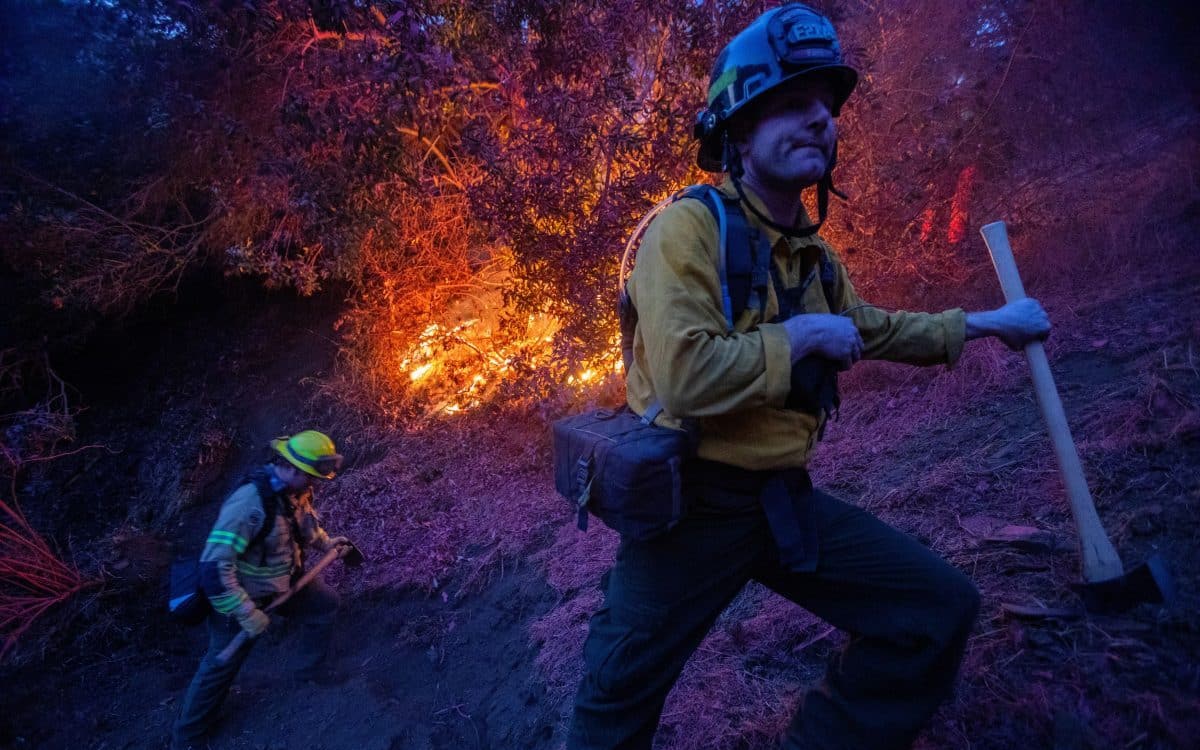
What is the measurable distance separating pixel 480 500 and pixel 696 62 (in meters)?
4.79

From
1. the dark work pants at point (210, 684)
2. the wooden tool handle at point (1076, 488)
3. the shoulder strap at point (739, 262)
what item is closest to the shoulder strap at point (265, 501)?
the dark work pants at point (210, 684)

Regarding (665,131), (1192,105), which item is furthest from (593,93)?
(1192,105)

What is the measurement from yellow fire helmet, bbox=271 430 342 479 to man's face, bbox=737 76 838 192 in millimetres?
3769

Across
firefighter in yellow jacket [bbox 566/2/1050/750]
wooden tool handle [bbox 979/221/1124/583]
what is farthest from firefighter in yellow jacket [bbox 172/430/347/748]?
wooden tool handle [bbox 979/221/1124/583]

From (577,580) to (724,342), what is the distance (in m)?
3.72

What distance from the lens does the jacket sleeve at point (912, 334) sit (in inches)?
76.7

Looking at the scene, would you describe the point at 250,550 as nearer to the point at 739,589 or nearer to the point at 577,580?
the point at 577,580

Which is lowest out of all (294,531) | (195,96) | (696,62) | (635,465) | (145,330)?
(294,531)

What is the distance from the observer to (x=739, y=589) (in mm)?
1872

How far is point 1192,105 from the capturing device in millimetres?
5836

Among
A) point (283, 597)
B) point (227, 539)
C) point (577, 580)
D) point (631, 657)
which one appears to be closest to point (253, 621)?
point (283, 597)

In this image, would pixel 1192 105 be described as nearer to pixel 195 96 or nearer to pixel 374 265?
pixel 374 265

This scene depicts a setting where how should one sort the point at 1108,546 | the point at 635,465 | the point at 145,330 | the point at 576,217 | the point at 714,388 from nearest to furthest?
the point at 714,388 → the point at 635,465 → the point at 1108,546 → the point at 576,217 → the point at 145,330

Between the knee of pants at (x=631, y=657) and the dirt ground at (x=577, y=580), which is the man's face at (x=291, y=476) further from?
the knee of pants at (x=631, y=657)
